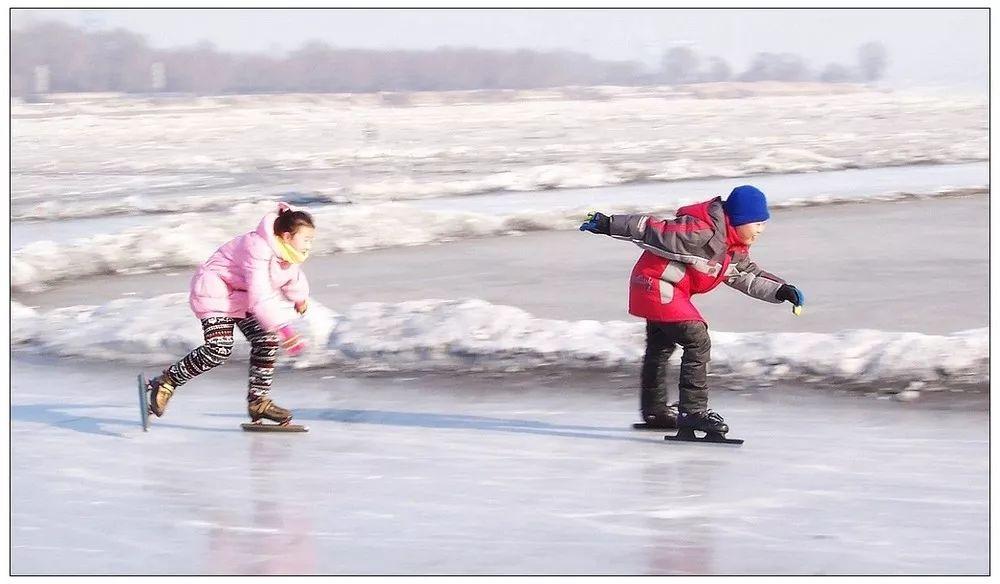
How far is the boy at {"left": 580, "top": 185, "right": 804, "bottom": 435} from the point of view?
5262 mm

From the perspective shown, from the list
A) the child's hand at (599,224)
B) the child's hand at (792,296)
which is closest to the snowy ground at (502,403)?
the child's hand at (792,296)

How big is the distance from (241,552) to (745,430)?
7.22 feet

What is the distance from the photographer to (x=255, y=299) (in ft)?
17.8

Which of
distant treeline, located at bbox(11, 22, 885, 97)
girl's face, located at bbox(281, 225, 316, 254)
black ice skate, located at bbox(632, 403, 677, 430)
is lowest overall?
black ice skate, located at bbox(632, 403, 677, 430)

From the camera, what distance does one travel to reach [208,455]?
534 cm

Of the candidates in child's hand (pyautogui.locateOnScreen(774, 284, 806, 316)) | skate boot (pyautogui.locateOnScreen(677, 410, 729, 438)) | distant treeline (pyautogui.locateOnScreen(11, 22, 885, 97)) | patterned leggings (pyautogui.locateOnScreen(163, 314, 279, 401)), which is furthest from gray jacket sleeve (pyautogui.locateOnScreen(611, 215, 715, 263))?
distant treeline (pyautogui.locateOnScreen(11, 22, 885, 97))

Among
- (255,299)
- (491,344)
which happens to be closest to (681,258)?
(255,299)

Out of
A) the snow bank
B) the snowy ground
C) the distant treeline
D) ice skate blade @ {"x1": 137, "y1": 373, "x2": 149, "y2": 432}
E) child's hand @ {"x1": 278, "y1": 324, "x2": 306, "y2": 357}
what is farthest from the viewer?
the distant treeline

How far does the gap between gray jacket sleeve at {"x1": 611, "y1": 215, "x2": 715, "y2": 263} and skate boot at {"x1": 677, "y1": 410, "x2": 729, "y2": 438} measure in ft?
1.88

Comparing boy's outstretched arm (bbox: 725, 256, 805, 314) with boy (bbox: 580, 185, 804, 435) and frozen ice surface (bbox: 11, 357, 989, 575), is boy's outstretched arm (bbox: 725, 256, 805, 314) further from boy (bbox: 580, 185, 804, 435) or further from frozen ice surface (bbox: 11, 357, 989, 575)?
frozen ice surface (bbox: 11, 357, 989, 575)

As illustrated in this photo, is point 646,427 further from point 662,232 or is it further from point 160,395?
point 160,395

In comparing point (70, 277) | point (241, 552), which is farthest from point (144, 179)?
point (241, 552)

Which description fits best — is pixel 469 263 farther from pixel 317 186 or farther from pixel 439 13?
pixel 439 13

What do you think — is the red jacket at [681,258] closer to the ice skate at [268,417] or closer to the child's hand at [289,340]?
the child's hand at [289,340]
